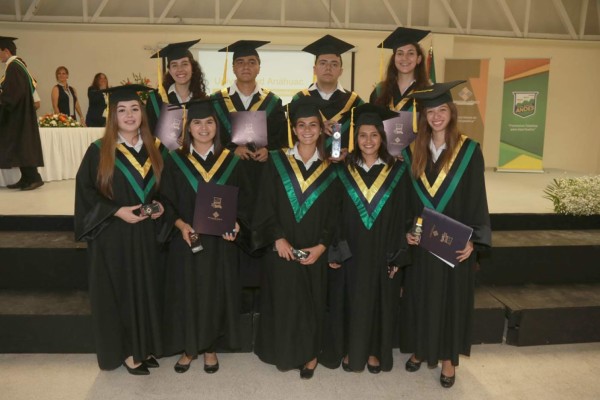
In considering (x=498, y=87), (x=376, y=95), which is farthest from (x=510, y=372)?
(x=498, y=87)

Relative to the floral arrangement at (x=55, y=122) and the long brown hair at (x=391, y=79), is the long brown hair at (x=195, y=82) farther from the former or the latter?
the floral arrangement at (x=55, y=122)

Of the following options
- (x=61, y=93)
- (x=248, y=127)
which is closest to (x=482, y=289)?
(x=248, y=127)

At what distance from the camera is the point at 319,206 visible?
2.75 meters

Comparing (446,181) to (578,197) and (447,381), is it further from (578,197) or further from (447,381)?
(578,197)

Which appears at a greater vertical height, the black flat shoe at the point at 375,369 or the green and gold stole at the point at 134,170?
the green and gold stole at the point at 134,170

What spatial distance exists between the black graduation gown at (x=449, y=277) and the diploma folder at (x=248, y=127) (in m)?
1.01

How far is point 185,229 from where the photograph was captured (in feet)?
8.91

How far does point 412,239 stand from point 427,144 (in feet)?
1.83

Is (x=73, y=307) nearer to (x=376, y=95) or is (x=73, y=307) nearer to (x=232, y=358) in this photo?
(x=232, y=358)

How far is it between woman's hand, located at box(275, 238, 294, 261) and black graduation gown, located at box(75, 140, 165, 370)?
732mm

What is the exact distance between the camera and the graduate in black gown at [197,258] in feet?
9.08

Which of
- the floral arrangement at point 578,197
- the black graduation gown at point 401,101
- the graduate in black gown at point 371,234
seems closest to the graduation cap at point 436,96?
the graduate in black gown at point 371,234

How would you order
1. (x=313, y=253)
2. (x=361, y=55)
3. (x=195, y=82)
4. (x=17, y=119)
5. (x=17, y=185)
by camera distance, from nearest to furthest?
(x=313, y=253) → (x=195, y=82) → (x=17, y=119) → (x=17, y=185) → (x=361, y=55)

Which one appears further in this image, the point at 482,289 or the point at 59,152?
the point at 59,152
